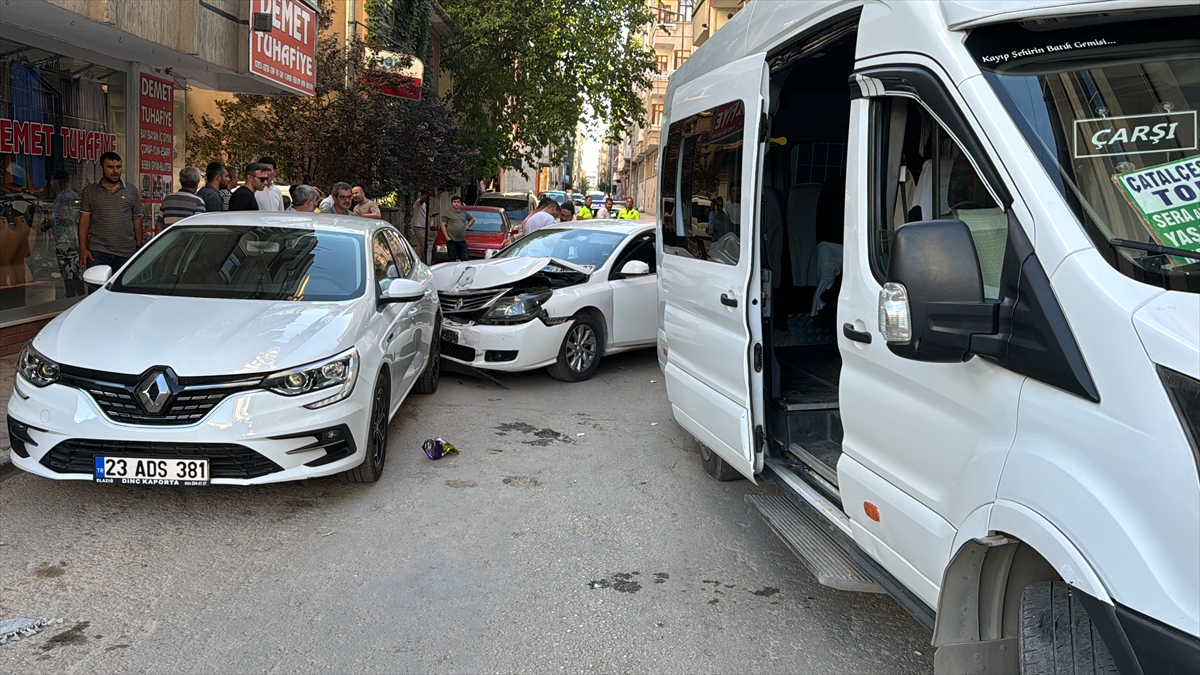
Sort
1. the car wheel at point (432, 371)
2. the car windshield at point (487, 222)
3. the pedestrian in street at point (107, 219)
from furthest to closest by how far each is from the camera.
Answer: the car windshield at point (487, 222) → the pedestrian in street at point (107, 219) → the car wheel at point (432, 371)

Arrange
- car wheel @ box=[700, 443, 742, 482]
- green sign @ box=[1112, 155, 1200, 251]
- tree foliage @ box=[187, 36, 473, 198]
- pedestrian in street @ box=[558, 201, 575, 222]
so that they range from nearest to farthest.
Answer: green sign @ box=[1112, 155, 1200, 251], car wheel @ box=[700, 443, 742, 482], pedestrian in street @ box=[558, 201, 575, 222], tree foliage @ box=[187, 36, 473, 198]

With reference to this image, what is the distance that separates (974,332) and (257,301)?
14.6ft

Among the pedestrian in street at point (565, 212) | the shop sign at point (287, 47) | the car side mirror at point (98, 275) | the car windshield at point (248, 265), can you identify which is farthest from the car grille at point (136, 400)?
the pedestrian in street at point (565, 212)

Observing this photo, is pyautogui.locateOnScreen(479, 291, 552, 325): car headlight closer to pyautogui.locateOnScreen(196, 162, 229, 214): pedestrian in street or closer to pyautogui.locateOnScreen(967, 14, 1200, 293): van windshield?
pyautogui.locateOnScreen(196, 162, 229, 214): pedestrian in street

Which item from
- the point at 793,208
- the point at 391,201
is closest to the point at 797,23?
the point at 793,208

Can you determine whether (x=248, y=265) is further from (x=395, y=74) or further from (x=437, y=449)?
(x=395, y=74)

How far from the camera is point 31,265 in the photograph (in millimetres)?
9438

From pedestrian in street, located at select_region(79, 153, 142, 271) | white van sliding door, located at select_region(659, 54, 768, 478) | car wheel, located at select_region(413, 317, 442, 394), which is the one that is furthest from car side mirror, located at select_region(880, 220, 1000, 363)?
pedestrian in street, located at select_region(79, 153, 142, 271)

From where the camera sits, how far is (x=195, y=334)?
16.5 ft

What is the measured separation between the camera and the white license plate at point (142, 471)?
4.63 metres

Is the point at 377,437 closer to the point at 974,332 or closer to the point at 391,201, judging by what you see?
the point at 974,332

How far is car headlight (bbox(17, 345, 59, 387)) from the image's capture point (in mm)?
4812

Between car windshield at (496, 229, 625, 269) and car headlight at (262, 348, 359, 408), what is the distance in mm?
4457

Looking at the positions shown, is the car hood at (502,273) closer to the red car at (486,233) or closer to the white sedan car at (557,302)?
the white sedan car at (557,302)
